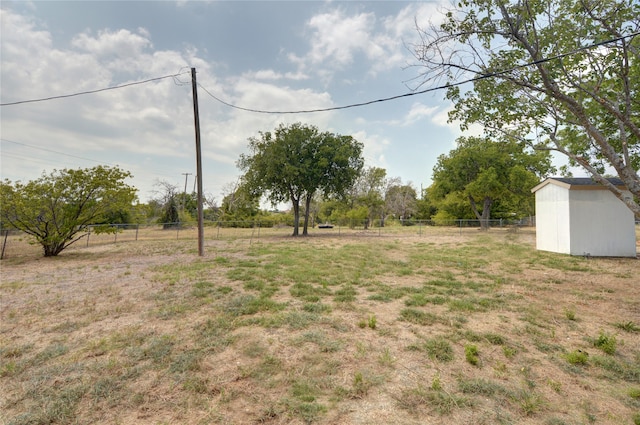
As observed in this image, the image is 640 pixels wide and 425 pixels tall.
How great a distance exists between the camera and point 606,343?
3361mm

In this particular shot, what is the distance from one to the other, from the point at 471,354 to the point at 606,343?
1760mm

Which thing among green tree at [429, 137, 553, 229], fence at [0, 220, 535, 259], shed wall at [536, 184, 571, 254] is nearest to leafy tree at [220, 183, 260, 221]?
fence at [0, 220, 535, 259]

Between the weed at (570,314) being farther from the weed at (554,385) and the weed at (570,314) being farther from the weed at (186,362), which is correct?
the weed at (186,362)

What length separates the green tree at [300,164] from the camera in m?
19.2

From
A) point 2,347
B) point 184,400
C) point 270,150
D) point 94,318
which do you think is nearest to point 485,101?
point 184,400

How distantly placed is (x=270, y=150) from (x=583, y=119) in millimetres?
16676

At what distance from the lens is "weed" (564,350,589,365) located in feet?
9.89

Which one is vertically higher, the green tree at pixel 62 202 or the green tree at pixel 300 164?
the green tree at pixel 300 164

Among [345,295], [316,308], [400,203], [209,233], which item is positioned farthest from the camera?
[400,203]

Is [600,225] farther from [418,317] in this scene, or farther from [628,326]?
[418,317]

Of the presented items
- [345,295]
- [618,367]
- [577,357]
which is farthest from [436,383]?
[345,295]

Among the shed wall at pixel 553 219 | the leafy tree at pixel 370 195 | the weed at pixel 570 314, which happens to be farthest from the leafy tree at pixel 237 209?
the weed at pixel 570 314

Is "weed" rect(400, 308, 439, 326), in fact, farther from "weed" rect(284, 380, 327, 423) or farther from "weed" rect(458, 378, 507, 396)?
"weed" rect(284, 380, 327, 423)

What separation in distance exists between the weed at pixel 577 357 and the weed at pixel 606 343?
35 cm
